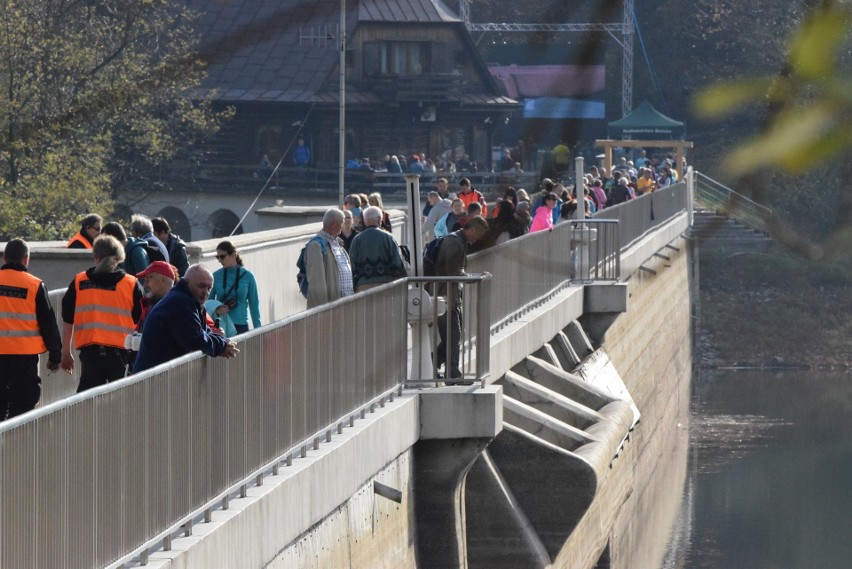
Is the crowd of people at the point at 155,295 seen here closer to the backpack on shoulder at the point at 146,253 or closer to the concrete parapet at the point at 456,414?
the backpack on shoulder at the point at 146,253

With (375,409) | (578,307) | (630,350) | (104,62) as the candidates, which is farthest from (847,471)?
(104,62)

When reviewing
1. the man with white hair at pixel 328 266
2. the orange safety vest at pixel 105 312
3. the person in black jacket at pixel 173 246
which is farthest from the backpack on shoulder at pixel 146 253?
the orange safety vest at pixel 105 312

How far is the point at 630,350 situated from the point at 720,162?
29.7 m

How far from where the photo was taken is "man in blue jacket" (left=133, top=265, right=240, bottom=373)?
7148 mm

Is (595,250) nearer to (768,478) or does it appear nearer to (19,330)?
(19,330)

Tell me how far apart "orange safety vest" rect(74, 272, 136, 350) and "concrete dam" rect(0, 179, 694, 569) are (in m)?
1.00

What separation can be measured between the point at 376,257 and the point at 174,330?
449 cm

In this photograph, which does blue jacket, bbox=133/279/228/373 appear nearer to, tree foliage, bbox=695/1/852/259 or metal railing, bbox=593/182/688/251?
tree foliage, bbox=695/1/852/259

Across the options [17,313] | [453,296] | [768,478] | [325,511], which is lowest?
[768,478]

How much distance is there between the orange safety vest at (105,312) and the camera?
29.3 feet

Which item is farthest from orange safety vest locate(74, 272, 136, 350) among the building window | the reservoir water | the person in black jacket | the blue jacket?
the reservoir water

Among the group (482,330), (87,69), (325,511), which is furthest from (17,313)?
(87,69)

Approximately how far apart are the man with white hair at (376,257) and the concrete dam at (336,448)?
9.2 inches

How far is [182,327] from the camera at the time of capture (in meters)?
7.18
